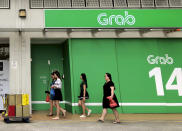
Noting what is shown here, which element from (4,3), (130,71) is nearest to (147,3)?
(130,71)

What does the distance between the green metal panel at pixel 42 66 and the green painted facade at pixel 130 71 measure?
0.24m

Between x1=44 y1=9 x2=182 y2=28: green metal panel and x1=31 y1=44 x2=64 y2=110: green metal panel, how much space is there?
210 centimetres

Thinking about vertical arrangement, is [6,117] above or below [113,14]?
below

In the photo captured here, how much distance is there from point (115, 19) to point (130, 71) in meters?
2.48

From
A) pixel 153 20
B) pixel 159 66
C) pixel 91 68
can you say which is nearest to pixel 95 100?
pixel 91 68

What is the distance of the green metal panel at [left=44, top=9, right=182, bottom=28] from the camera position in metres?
8.11

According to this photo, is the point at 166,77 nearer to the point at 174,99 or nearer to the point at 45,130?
the point at 174,99

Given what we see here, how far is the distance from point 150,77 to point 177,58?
168cm

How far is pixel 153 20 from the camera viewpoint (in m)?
8.52

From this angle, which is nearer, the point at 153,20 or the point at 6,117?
the point at 6,117

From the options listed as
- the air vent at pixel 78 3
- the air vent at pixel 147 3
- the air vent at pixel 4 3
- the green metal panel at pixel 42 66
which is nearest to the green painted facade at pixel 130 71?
the green metal panel at pixel 42 66

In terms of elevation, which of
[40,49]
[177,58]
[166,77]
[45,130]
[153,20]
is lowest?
[45,130]

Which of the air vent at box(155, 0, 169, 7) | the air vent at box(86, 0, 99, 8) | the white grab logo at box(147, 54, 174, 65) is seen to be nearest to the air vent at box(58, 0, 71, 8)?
the air vent at box(86, 0, 99, 8)

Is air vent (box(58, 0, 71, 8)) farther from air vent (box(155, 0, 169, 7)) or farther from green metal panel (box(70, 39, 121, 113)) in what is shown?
air vent (box(155, 0, 169, 7))
